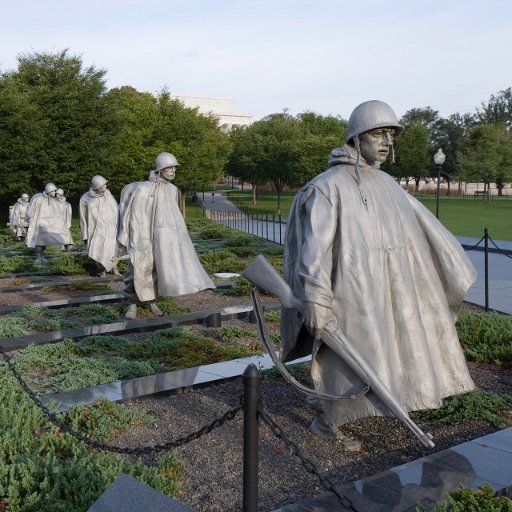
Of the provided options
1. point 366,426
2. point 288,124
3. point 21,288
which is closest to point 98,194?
point 21,288

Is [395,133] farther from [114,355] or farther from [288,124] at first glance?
[288,124]

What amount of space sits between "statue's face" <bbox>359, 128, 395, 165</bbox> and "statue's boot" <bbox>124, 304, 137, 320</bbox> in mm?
6080

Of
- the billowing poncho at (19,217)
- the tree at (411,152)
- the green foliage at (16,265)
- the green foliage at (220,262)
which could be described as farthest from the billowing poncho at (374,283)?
the tree at (411,152)

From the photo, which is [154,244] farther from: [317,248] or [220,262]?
[317,248]

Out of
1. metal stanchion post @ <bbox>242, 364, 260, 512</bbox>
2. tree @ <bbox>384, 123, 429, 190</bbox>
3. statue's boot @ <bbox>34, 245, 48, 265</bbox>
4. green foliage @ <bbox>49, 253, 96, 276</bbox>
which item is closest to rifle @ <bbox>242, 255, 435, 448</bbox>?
metal stanchion post @ <bbox>242, 364, 260, 512</bbox>

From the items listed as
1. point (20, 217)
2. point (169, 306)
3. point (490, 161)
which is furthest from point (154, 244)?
point (490, 161)

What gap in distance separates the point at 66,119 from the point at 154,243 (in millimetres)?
26157

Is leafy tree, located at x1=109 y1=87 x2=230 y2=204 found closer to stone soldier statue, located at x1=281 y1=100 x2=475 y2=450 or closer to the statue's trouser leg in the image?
the statue's trouser leg

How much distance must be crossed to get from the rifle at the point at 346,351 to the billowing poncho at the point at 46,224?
1602cm

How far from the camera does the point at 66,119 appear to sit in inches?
1342

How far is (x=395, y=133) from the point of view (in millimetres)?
4590

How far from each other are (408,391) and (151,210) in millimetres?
6228

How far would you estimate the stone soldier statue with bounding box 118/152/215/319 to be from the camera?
9852mm

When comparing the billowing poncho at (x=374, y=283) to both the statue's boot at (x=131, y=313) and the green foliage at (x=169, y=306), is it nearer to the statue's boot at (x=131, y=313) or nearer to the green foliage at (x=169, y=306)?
the statue's boot at (x=131, y=313)
